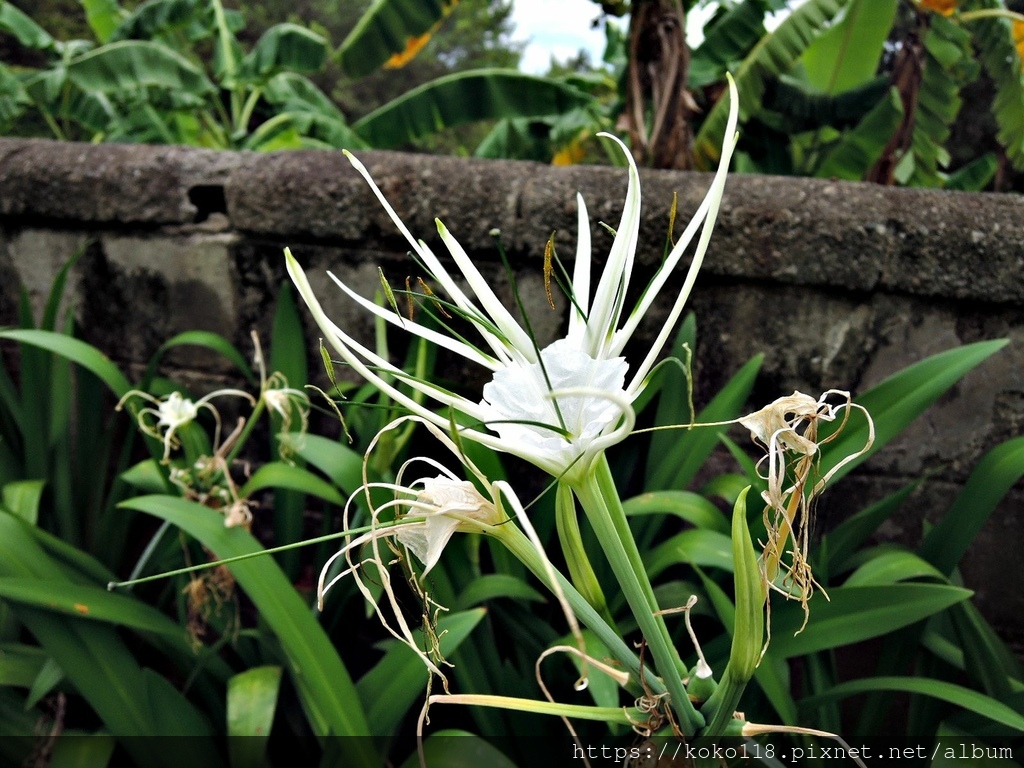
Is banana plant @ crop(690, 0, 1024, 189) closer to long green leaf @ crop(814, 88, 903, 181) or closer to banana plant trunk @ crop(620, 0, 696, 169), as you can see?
long green leaf @ crop(814, 88, 903, 181)

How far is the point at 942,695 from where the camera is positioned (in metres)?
1.03

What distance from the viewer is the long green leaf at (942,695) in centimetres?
96

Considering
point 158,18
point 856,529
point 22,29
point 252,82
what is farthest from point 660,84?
point 22,29

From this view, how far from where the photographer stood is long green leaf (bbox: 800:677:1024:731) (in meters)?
0.96

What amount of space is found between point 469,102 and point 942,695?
257 cm

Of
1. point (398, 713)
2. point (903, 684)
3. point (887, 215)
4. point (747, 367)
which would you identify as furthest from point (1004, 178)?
point (398, 713)

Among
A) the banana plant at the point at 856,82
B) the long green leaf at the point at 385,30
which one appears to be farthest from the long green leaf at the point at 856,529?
the long green leaf at the point at 385,30

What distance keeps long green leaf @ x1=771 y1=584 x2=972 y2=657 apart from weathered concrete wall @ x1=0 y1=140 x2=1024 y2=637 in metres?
0.54

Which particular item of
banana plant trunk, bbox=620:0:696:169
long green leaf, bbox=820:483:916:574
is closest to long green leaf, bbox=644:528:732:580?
long green leaf, bbox=820:483:916:574

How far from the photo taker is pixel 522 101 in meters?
2.83

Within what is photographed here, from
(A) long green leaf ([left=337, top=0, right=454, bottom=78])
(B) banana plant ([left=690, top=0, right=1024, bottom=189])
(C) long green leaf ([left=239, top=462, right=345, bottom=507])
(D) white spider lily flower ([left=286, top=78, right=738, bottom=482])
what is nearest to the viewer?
(D) white spider lily flower ([left=286, top=78, right=738, bottom=482])

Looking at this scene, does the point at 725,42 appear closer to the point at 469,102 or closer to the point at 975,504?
the point at 469,102

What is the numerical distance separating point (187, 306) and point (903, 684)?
170cm

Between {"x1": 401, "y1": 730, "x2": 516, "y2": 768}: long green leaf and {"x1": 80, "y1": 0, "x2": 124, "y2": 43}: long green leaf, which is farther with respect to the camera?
{"x1": 80, "y1": 0, "x2": 124, "y2": 43}: long green leaf
